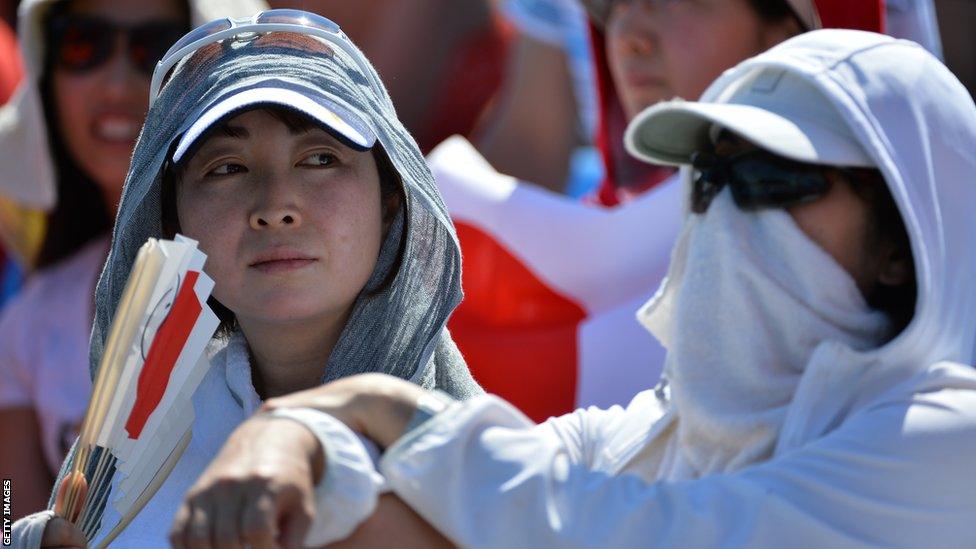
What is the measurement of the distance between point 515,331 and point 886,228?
2057mm

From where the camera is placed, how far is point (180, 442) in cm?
266

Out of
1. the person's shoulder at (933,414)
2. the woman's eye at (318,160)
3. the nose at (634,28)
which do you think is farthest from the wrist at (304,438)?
the nose at (634,28)

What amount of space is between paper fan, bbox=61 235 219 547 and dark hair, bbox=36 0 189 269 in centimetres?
257

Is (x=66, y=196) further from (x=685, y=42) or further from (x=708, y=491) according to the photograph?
(x=708, y=491)

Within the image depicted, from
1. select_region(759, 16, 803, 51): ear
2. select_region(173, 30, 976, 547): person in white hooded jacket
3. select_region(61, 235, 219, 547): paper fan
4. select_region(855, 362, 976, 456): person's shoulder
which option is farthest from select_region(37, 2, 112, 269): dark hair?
select_region(855, 362, 976, 456): person's shoulder

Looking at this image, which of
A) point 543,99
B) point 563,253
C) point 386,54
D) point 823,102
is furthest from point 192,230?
point 543,99

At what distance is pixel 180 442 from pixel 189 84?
602mm

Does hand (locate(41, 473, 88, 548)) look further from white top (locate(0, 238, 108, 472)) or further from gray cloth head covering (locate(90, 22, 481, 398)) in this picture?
white top (locate(0, 238, 108, 472))

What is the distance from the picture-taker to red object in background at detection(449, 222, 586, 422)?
4137 mm

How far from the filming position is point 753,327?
2.24 meters

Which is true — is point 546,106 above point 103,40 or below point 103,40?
below

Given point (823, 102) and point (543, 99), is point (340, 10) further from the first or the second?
point (823, 102)

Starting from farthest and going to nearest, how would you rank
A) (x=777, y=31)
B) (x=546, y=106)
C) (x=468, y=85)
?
(x=546, y=106) < (x=468, y=85) < (x=777, y=31)

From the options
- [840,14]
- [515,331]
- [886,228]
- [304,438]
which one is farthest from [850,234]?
[515,331]
